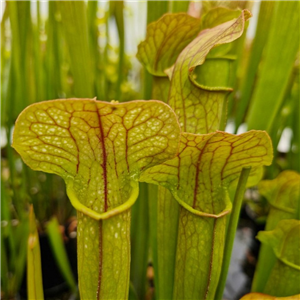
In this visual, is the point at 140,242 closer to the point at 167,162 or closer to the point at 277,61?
the point at 167,162

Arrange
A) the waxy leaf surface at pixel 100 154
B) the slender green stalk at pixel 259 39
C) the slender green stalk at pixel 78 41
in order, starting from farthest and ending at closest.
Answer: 1. the slender green stalk at pixel 259 39
2. the slender green stalk at pixel 78 41
3. the waxy leaf surface at pixel 100 154

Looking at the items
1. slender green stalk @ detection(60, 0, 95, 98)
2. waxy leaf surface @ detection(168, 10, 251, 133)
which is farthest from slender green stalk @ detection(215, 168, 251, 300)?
slender green stalk @ detection(60, 0, 95, 98)

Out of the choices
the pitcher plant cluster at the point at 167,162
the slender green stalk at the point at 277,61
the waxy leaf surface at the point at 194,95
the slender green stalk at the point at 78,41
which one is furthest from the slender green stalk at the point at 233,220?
the slender green stalk at the point at 78,41

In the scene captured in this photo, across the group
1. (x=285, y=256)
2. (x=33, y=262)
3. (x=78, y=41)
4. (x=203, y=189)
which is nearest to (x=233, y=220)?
(x=203, y=189)

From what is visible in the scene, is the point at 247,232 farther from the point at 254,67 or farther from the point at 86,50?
the point at 86,50

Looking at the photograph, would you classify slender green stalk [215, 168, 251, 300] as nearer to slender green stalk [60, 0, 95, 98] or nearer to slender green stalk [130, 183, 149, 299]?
slender green stalk [130, 183, 149, 299]

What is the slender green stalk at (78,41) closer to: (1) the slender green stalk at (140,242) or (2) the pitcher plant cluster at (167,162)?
(2) the pitcher plant cluster at (167,162)

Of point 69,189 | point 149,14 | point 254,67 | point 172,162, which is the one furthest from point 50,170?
point 254,67
